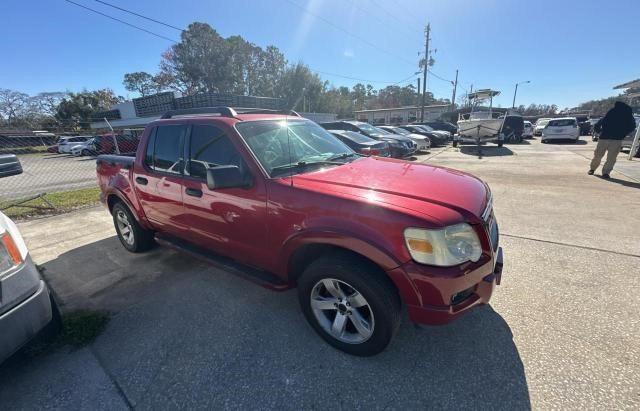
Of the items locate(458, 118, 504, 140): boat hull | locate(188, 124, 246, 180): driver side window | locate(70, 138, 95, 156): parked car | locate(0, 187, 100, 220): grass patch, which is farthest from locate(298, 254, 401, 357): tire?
locate(70, 138, 95, 156): parked car

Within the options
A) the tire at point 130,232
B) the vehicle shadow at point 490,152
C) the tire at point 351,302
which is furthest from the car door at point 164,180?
the vehicle shadow at point 490,152

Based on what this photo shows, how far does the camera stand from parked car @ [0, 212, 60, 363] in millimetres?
1781

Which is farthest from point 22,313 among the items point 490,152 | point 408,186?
point 490,152

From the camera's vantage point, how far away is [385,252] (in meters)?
1.89

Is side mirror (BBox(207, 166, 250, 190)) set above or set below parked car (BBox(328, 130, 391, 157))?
above

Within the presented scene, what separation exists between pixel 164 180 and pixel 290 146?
59.2 inches

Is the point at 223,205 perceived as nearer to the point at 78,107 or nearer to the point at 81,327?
the point at 81,327

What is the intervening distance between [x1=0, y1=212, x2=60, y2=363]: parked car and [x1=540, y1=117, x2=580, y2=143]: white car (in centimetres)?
2404

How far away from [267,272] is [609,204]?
21.5 feet

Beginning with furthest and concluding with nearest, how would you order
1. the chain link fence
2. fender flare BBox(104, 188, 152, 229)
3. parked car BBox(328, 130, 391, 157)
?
parked car BBox(328, 130, 391, 157) < the chain link fence < fender flare BBox(104, 188, 152, 229)

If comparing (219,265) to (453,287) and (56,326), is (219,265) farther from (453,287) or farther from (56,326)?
(453,287)

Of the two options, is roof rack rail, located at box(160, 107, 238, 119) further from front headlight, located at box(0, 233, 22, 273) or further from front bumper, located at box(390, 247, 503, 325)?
front bumper, located at box(390, 247, 503, 325)

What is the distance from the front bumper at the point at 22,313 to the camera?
69.7 inches

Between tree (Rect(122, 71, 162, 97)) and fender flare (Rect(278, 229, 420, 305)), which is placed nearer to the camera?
fender flare (Rect(278, 229, 420, 305))
